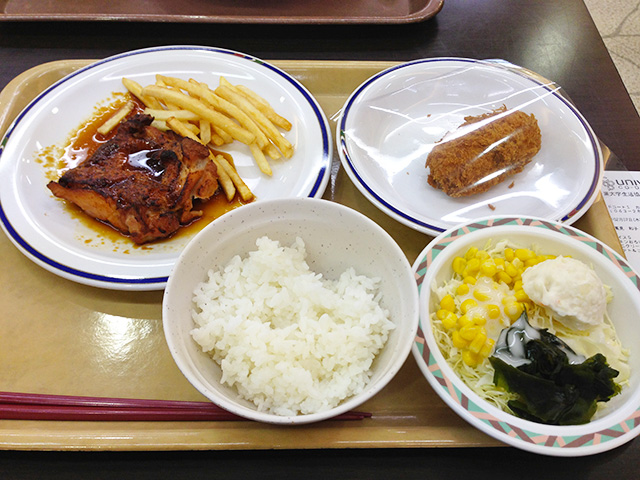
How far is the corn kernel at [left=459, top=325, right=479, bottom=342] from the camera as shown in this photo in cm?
155

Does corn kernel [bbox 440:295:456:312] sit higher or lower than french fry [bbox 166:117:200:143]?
lower

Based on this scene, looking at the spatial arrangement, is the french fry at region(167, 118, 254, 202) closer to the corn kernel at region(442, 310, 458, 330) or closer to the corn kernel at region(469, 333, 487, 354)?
the corn kernel at region(442, 310, 458, 330)

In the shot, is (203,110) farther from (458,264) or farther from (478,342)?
(478,342)

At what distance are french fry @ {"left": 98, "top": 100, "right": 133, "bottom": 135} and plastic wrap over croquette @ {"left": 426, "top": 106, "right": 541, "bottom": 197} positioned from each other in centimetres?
167

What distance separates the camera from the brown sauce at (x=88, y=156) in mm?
2066

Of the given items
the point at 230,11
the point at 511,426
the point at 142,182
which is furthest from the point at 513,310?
the point at 230,11

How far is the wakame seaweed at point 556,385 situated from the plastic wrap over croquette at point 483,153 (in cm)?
94

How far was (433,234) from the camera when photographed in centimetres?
195

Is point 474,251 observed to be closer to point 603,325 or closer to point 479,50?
point 603,325

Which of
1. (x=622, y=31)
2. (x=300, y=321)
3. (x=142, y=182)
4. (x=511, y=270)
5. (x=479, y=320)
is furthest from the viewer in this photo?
(x=622, y=31)

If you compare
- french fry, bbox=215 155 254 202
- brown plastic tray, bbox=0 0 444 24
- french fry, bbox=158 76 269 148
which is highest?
brown plastic tray, bbox=0 0 444 24

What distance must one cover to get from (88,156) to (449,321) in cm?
198

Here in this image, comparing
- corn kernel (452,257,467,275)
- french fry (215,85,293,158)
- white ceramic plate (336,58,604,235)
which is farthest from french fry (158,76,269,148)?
corn kernel (452,257,467,275)

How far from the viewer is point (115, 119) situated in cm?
241
